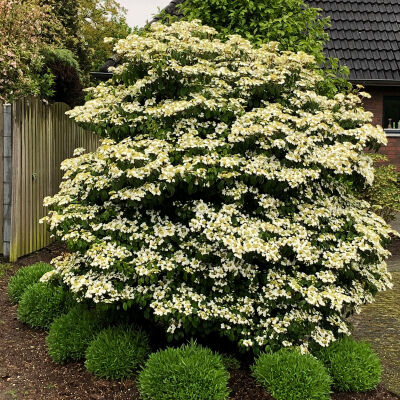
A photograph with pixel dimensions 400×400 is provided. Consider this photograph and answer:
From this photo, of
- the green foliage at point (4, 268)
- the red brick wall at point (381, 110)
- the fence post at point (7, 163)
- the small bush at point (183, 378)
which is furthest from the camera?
the red brick wall at point (381, 110)

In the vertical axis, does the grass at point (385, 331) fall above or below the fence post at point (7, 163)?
below

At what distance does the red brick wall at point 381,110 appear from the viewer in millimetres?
12406

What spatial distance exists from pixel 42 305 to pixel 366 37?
10357 mm

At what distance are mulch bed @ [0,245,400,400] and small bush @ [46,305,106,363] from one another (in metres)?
0.11

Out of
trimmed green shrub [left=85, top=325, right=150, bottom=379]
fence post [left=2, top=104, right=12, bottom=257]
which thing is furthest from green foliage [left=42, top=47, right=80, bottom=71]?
trimmed green shrub [left=85, top=325, right=150, bottom=379]

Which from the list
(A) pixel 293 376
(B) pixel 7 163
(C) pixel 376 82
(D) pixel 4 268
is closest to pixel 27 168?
(B) pixel 7 163

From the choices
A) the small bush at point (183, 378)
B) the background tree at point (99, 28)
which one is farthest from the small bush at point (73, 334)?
the background tree at point (99, 28)

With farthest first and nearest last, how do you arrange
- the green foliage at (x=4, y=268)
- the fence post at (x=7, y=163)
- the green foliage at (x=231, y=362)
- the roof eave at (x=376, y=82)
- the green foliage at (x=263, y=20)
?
the roof eave at (x=376, y=82) < the fence post at (x=7, y=163) < the green foliage at (x=4, y=268) < the green foliage at (x=263, y=20) < the green foliage at (x=231, y=362)

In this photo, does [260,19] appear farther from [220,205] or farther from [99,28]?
[99,28]

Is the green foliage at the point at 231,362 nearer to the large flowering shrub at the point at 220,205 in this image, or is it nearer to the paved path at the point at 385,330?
the large flowering shrub at the point at 220,205

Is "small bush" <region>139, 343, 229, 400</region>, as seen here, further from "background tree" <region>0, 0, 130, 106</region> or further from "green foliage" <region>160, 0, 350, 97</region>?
"background tree" <region>0, 0, 130, 106</region>

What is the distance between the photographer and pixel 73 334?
4305mm

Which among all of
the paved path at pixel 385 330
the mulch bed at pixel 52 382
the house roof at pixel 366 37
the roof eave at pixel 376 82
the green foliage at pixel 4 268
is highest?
the house roof at pixel 366 37

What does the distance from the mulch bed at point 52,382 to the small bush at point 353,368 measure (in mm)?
85
